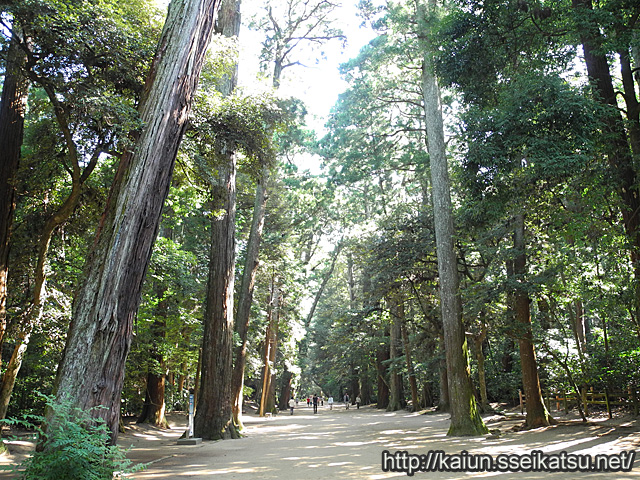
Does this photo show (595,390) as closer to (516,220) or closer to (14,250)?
(516,220)

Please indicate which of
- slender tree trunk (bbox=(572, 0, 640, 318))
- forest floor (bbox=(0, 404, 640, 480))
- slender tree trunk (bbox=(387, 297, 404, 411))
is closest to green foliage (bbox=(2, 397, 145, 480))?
forest floor (bbox=(0, 404, 640, 480))

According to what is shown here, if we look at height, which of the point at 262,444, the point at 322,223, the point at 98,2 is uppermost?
the point at 322,223

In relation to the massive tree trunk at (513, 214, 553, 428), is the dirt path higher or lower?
lower

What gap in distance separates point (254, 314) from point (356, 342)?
11.1 meters

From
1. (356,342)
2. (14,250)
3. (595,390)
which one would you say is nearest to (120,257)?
(14,250)

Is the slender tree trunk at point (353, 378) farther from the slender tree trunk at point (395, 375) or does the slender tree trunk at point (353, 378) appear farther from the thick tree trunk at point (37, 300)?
the thick tree trunk at point (37, 300)

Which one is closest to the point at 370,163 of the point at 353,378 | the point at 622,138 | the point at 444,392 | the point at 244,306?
the point at 244,306

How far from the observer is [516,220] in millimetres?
12547

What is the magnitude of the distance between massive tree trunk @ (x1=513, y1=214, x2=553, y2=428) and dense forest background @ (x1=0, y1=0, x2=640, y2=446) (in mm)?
56

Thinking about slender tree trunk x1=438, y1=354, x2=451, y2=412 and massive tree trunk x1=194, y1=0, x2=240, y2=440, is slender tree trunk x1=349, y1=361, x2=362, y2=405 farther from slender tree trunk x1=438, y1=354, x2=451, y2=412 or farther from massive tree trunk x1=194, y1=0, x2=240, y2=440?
massive tree trunk x1=194, y1=0, x2=240, y2=440

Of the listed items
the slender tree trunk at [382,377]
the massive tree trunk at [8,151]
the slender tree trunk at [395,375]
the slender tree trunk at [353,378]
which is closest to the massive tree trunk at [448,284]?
the massive tree trunk at [8,151]

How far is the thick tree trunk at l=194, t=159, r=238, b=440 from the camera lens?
38.2ft

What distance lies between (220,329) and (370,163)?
8874 millimetres

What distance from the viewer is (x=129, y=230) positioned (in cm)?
511
